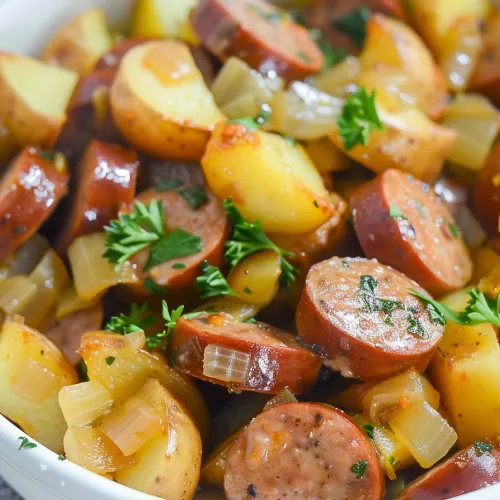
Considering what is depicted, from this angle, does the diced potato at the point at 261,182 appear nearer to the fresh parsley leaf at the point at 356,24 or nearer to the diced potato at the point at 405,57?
the diced potato at the point at 405,57

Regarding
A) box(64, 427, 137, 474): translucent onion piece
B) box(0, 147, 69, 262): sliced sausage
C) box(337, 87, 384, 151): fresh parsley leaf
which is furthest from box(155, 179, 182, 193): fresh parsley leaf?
box(64, 427, 137, 474): translucent onion piece

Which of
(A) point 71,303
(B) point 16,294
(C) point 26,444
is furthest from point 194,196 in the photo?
(C) point 26,444

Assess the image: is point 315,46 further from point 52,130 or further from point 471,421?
point 471,421

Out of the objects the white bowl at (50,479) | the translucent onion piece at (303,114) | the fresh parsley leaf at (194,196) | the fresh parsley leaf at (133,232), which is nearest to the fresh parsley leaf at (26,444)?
the white bowl at (50,479)

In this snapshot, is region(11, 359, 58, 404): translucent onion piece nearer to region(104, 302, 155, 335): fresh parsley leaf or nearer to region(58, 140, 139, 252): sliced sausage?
region(104, 302, 155, 335): fresh parsley leaf

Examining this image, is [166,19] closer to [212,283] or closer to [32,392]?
[212,283]
